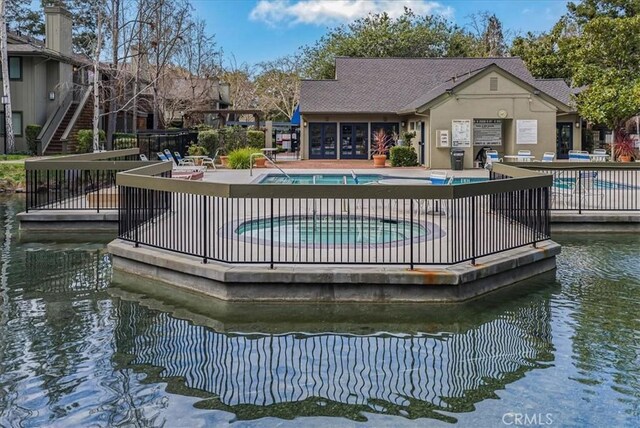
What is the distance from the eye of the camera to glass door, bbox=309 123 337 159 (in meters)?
33.2

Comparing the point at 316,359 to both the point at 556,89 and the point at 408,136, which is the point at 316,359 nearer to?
the point at 408,136

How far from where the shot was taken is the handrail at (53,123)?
96.3ft

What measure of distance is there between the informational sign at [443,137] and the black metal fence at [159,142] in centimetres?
1109

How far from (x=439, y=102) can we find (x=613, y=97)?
6661mm

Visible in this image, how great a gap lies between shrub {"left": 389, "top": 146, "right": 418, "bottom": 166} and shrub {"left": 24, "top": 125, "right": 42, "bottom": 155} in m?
16.1

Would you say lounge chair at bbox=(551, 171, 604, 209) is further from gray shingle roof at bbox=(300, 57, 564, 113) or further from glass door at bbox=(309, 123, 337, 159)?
glass door at bbox=(309, 123, 337, 159)

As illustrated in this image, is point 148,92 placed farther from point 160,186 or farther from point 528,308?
point 528,308

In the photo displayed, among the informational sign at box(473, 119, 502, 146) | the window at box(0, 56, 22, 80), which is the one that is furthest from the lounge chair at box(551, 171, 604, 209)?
the window at box(0, 56, 22, 80)

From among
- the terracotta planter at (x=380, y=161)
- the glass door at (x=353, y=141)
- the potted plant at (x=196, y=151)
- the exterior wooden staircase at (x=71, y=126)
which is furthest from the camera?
the glass door at (x=353, y=141)

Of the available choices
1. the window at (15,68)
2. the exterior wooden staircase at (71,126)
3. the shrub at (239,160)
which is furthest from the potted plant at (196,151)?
the window at (15,68)

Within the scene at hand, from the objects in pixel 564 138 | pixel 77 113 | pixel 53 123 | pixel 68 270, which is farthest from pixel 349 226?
pixel 77 113

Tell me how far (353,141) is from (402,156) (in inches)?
208

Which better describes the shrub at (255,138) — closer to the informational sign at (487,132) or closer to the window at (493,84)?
the informational sign at (487,132)

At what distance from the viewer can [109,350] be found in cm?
636
